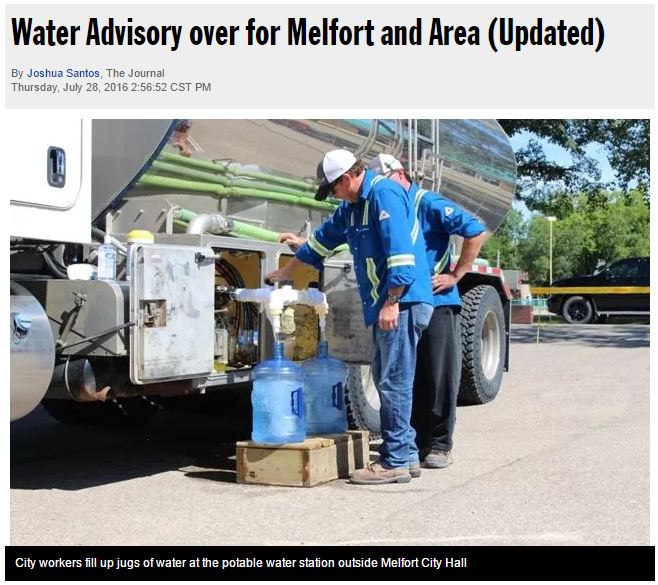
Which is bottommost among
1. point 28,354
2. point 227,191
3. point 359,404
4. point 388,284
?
point 359,404

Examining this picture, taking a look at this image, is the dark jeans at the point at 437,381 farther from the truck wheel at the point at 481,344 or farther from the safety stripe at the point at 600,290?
the safety stripe at the point at 600,290

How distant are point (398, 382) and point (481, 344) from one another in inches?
150

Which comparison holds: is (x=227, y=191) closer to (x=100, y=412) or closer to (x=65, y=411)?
(x=100, y=412)

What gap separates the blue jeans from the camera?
6309 millimetres

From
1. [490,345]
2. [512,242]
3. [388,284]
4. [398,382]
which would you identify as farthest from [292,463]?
[512,242]

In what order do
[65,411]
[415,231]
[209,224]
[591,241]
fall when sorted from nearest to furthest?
[415,231]
[209,224]
[65,411]
[591,241]

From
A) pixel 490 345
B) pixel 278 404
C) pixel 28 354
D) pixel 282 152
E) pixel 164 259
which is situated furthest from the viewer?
pixel 490 345

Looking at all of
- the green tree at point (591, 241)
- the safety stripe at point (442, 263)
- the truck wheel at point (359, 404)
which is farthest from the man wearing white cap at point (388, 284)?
the green tree at point (591, 241)

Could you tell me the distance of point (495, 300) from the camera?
→ 10.3 m

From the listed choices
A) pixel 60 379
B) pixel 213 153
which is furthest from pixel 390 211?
pixel 60 379

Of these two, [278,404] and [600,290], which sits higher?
[600,290]

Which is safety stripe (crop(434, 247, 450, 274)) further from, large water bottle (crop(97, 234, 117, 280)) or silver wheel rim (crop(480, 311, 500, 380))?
silver wheel rim (crop(480, 311, 500, 380))

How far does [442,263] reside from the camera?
6996mm

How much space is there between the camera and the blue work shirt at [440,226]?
265 inches
